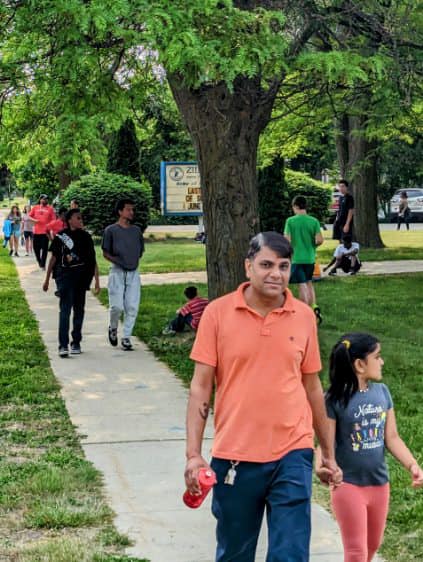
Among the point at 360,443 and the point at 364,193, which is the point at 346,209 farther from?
the point at 360,443

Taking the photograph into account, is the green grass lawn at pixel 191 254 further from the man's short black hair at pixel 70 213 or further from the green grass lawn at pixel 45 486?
the green grass lawn at pixel 45 486

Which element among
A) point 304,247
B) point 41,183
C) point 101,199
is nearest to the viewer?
point 304,247

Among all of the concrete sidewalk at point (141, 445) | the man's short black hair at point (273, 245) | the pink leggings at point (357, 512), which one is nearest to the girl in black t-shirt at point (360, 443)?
the pink leggings at point (357, 512)

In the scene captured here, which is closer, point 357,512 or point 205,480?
point 205,480

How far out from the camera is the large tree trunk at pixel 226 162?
38.0 feet

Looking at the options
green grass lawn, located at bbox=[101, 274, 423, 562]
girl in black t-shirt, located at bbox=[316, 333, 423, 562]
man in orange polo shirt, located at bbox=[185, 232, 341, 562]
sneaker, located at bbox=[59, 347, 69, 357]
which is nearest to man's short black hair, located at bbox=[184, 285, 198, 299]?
green grass lawn, located at bbox=[101, 274, 423, 562]

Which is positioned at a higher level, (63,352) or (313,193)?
(313,193)

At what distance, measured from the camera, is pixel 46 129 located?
11930 millimetres

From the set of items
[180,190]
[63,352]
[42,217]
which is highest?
[180,190]

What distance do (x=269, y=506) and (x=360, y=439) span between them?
0.62 metres

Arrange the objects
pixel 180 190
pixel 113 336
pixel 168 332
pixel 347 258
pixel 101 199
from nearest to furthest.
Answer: pixel 113 336
pixel 168 332
pixel 347 258
pixel 180 190
pixel 101 199

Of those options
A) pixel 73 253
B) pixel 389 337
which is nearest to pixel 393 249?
pixel 389 337

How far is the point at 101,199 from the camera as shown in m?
31.8

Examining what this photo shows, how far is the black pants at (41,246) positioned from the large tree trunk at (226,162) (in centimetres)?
1274
